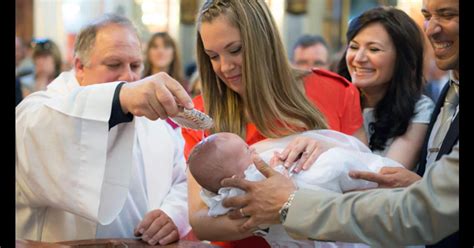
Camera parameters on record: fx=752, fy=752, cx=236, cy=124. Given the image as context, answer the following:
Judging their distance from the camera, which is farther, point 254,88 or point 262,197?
point 254,88

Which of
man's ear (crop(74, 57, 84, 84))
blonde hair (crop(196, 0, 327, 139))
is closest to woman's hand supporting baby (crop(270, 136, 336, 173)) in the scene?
blonde hair (crop(196, 0, 327, 139))

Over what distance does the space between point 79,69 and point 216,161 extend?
1.17 metres

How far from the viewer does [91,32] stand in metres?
3.48

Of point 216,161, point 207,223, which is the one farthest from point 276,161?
point 207,223

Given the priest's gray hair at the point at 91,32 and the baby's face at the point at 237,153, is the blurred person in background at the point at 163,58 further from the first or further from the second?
the baby's face at the point at 237,153

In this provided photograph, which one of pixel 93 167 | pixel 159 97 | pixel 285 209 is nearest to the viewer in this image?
pixel 285 209

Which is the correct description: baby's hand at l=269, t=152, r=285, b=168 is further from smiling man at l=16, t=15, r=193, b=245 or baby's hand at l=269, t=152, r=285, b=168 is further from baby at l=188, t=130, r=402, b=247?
smiling man at l=16, t=15, r=193, b=245

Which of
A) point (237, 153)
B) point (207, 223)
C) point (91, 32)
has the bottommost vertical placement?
point (207, 223)

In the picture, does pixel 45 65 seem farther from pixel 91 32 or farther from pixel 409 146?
pixel 409 146

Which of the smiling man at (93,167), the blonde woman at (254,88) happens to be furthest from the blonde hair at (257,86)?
the smiling man at (93,167)

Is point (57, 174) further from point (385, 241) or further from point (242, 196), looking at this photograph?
point (385, 241)

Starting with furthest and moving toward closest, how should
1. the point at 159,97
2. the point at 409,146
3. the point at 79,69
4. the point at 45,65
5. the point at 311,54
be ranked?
the point at 45,65
the point at 311,54
the point at 79,69
the point at 409,146
the point at 159,97

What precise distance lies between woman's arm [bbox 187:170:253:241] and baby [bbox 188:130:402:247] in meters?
0.05

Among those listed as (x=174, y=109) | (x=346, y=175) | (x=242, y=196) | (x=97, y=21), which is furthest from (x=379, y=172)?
(x=97, y=21)
